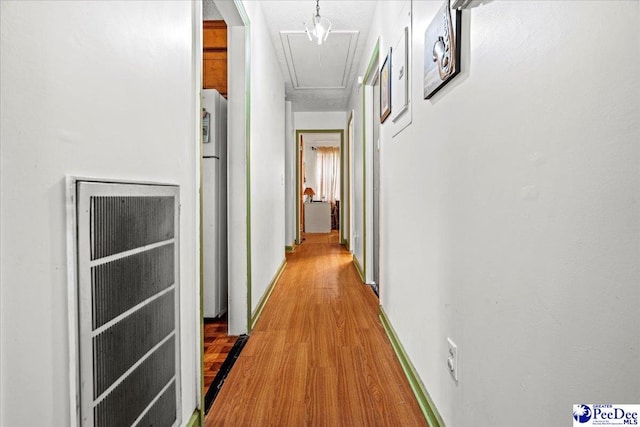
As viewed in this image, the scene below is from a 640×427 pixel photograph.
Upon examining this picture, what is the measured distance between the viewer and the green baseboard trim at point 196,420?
1385mm

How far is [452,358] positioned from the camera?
130cm

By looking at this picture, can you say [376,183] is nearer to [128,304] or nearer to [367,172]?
[367,172]

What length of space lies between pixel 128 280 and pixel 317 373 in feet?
4.37

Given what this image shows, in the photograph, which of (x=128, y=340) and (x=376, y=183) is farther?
(x=376, y=183)

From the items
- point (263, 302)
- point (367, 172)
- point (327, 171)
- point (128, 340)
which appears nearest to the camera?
point (128, 340)

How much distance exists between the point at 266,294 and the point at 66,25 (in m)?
2.89

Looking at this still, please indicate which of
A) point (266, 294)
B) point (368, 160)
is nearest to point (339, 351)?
point (266, 294)

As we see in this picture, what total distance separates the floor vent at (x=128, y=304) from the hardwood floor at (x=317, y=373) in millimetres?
523

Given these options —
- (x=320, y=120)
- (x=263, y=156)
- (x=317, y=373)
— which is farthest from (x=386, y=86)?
(x=320, y=120)

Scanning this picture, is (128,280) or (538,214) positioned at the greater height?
(538,214)

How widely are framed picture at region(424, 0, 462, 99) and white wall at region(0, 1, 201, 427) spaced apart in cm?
95

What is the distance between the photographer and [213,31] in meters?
3.15

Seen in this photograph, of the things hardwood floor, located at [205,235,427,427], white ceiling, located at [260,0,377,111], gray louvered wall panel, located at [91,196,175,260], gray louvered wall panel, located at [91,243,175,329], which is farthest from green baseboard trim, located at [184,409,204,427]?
white ceiling, located at [260,0,377,111]

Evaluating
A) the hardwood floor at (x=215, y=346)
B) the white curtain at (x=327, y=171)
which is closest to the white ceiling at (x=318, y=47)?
the hardwood floor at (x=215, y=346)
